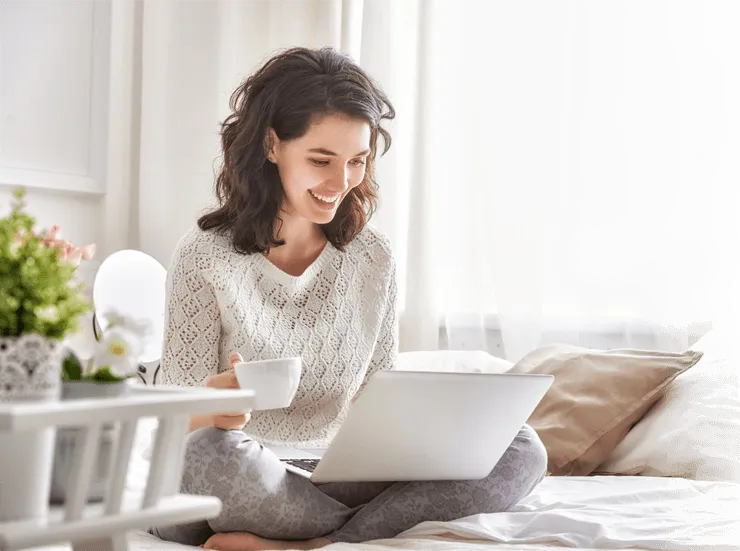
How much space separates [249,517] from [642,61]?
171cm

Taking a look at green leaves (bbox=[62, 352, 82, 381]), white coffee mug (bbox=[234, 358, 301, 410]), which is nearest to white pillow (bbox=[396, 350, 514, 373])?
white coffee mug (bbox=[234, 358, 301, 410])

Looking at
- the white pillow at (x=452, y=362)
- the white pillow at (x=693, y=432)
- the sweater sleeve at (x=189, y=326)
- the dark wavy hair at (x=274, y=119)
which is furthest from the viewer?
the white pillow at (x=452, y=362)

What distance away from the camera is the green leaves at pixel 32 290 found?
0.76 meters

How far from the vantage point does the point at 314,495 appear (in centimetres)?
154

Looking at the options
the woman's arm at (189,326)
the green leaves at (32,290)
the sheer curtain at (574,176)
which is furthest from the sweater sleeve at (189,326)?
the sheer curtain at (574,176)

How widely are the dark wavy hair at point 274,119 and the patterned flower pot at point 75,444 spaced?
1028 millimetres

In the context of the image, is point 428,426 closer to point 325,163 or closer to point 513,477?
point 513,477

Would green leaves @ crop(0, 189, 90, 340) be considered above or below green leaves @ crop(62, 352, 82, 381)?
above

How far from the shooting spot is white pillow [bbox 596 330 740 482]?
1957 millimetres

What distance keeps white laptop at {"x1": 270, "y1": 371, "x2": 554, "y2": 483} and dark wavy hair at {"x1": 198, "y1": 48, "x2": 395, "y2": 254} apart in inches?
21.5

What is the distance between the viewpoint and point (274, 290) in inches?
73.2

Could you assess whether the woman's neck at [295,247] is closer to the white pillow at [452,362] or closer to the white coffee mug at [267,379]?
the white pillow at [452,362]

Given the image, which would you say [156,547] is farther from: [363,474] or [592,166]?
[592,166]

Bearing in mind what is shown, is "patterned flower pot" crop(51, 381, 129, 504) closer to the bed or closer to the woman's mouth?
the bed
